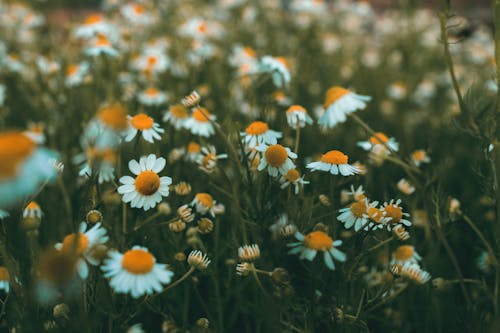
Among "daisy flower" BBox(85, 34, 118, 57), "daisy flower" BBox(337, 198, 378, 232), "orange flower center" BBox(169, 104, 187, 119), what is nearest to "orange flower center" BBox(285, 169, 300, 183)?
"daisy flower" BBox(337, 198, 378, 232)

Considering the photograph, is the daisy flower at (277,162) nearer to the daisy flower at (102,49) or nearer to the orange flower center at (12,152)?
the orange flower center at (12,152)

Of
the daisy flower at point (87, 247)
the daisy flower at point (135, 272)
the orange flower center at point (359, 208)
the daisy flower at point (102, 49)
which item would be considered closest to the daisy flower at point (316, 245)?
the orange flower center at point (359, 208)

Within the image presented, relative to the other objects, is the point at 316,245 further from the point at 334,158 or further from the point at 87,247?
the point at 87,247

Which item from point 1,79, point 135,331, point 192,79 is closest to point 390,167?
point 192,79

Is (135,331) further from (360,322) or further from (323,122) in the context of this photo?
(323,122)

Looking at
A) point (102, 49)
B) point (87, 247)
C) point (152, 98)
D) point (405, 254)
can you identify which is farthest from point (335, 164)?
point (102, 49)

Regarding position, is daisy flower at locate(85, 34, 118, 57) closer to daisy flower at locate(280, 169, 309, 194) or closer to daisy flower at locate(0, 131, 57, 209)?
daisy flower at locate(280, 169, 309, 194)
